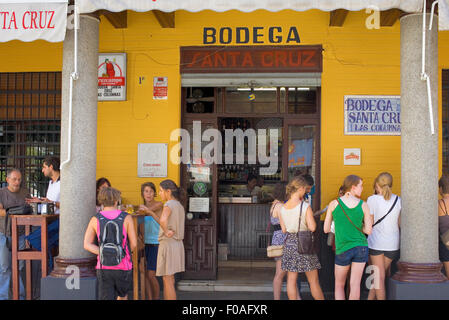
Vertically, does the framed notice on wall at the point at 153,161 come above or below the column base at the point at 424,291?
above

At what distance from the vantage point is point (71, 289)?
630 cm

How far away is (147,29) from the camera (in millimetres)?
8445

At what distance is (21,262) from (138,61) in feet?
11.4

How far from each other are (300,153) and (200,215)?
6.19 feet

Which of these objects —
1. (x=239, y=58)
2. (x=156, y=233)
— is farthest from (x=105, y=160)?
(x=239, y=58)

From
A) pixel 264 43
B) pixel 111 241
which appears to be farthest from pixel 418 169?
pixel 111 241

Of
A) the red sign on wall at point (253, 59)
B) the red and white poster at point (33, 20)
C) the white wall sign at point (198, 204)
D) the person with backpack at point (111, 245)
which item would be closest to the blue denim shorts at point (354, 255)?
the person with backpack at point (111, 245)

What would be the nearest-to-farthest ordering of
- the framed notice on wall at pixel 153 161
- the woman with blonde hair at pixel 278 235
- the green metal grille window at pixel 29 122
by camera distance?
1. the woman with blonde hair at pixel 278 235
2. the framed notice on wall at pixel 153 161
3. the green metal grille window at pixel 29 122

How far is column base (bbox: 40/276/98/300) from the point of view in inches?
248

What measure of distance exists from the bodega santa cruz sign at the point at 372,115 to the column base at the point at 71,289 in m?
4.38

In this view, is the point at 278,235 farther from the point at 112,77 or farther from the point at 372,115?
the point at 112,77

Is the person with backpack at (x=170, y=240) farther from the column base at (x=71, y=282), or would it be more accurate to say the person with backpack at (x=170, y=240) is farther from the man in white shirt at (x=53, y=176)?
the man in white shirt at (x=53, y=176)

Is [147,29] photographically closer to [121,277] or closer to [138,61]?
[138,61]

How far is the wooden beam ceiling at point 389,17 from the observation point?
7.63m
